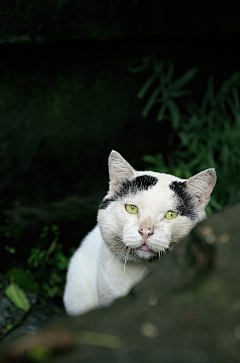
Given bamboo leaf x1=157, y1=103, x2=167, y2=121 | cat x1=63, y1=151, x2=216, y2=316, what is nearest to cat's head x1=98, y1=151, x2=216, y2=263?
cat x1=63, y1=151, x2=216, y2=316

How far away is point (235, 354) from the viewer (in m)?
0.72

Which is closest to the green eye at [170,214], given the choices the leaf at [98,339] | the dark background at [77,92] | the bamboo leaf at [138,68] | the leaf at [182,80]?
the leaf at [98,339]

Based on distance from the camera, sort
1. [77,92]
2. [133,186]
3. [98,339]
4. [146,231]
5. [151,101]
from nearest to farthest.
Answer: [98,339]
[146,231]
[133,186]
[77,92]
[151,101]

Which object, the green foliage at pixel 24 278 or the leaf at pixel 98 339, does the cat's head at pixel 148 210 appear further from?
the green foliage at pixel 24 278

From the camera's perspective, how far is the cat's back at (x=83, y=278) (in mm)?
2301

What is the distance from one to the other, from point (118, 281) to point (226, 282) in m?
1.11

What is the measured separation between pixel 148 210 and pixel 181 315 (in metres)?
0.91

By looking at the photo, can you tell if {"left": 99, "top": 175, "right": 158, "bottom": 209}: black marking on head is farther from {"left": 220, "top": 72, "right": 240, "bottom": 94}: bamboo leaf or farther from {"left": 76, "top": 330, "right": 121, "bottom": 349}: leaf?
{"left": 220, "top": 72, "right": 240, "bottom": 94}: bamboo leaf

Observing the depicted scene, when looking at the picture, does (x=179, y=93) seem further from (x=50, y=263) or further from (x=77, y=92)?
(x=50, y=263)

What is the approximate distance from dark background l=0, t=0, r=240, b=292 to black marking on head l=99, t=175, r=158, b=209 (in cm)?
122

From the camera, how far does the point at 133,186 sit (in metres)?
1.87

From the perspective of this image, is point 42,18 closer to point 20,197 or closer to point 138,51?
point 138,51

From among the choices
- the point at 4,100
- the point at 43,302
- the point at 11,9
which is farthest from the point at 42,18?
the point at 43,302

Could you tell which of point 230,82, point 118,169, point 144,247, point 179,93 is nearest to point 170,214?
point 144,247
